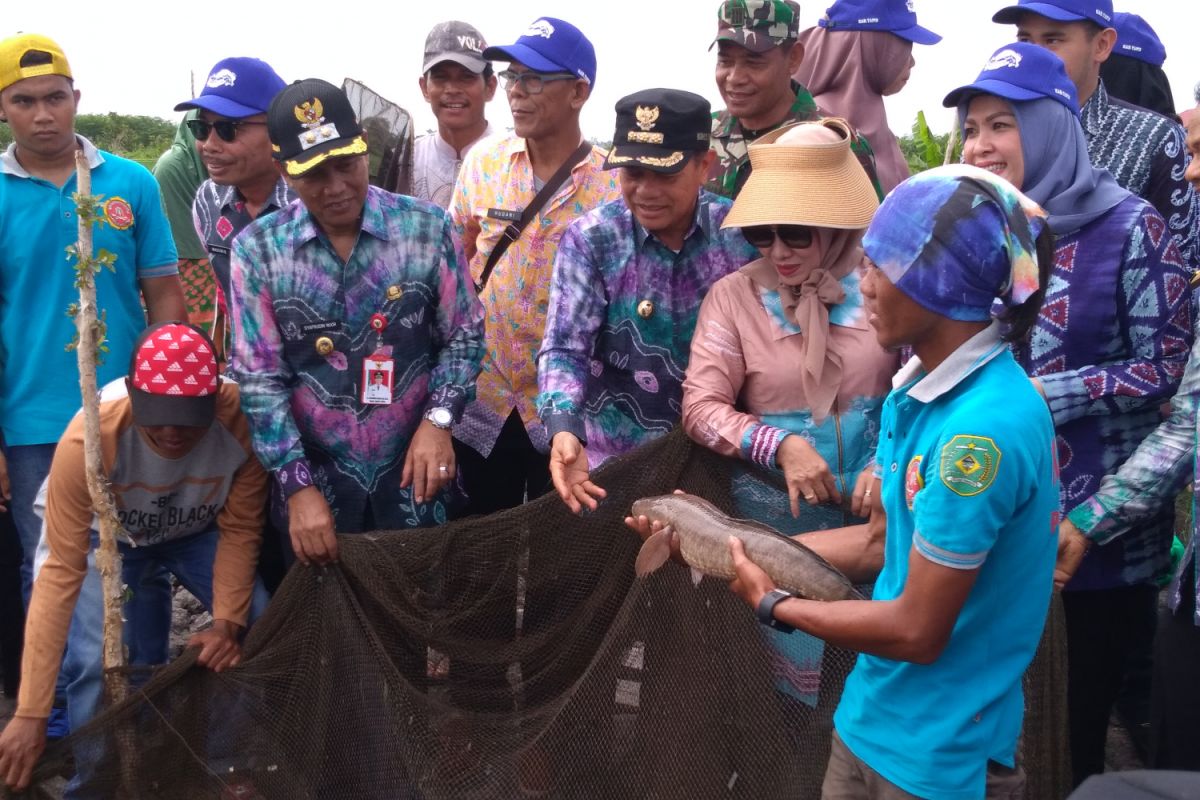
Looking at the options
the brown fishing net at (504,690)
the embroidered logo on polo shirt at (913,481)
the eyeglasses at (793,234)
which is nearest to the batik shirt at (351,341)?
the brown fishing net at (504,690)

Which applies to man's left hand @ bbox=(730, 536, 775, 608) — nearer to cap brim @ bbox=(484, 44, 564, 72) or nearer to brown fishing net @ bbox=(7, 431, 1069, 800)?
brown fishing net @ bbox=(7, 431, 1069, 800)

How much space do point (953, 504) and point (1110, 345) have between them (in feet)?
5.34

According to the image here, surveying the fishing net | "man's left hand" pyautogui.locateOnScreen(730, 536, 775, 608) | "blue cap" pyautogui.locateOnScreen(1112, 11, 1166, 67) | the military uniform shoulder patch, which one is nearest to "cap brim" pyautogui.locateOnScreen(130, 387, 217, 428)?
"man's left hand" pyautogui.locateOnScreen(730, 536, 775, 608)

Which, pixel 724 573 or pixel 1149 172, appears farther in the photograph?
pixel 1149 172

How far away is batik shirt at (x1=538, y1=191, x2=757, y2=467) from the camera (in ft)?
13.6

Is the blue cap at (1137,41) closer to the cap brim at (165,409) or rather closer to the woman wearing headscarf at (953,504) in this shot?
the woman wearing headscarf at (953,504)

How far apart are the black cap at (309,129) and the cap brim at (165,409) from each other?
87cm

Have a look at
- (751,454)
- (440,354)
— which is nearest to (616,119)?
(440,354)

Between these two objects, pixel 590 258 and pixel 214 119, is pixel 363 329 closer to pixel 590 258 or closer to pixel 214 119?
pixel 590 258

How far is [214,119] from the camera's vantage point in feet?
16.4

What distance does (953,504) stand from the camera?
7.29 feet

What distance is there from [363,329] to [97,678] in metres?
1.56

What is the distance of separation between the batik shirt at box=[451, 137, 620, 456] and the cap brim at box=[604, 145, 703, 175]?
79 centimetres

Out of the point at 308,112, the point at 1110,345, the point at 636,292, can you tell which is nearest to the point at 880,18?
the point at 636,292
